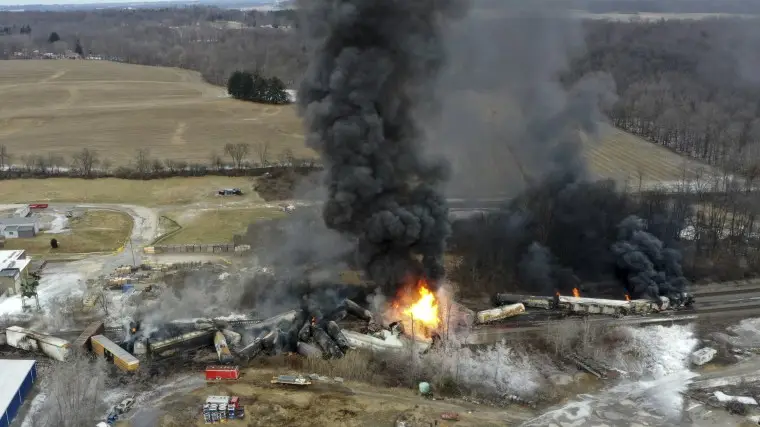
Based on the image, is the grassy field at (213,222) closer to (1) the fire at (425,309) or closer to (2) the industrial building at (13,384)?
(2) the industrial building at (13,384)

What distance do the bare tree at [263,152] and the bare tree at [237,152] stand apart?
1797 millimetres

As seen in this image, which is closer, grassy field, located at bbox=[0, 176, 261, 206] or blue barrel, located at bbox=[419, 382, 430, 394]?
blue barrel, located at bbox=[419, 382, 430, 394]

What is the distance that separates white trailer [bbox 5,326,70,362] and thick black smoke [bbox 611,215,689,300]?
4157cm

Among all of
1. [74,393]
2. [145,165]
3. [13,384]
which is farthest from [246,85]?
[74,393]

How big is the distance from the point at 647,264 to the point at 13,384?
45.0 metres

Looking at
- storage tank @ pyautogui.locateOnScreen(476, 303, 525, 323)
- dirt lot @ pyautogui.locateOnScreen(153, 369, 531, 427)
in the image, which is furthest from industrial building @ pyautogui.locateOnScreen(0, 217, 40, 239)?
storage tank @ pyautogui.locateOnScreen(476, 303, 525, 323)

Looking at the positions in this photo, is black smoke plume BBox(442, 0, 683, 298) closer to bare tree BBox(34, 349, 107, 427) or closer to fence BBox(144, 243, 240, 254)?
fence BBox(144, 243, 240, 254)

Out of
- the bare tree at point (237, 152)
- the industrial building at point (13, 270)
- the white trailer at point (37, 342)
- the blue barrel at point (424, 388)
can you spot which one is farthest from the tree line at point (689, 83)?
the white trailer at point (37, 342)

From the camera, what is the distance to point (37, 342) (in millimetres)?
42438

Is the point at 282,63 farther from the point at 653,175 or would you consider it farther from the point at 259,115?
the point at 653,175

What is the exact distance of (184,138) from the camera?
105 meters

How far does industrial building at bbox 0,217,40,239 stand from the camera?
63250 mm

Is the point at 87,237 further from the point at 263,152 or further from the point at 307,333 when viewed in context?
the point at 263,152

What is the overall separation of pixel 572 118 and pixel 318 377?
34.8 metres
